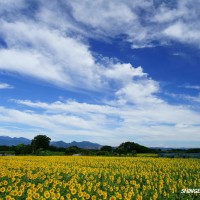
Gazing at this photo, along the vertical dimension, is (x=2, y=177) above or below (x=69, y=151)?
below

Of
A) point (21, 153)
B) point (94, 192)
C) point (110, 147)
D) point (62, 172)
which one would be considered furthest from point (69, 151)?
point (94, 192)

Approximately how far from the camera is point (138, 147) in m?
71.6

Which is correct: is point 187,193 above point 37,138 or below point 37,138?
below

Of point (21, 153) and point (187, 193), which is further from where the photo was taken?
point (21, 153)

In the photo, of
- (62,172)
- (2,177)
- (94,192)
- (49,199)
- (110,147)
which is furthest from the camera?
(110,147)

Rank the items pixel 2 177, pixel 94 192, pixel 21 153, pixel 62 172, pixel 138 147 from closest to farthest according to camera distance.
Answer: pixel 94 192, pixel 2 177, pixel 62 172, pixel 21 153, pixel 138 147

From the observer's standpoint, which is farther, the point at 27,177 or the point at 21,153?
the point at 21,153

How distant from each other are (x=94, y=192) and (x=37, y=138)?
5789cm

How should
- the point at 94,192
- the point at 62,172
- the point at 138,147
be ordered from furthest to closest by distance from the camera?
the point at 138,147, the point at 62,172, the point at 94,192

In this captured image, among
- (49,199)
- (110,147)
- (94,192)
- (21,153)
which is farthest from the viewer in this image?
(110,147)

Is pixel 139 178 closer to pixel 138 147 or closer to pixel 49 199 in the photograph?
pixel 49 199

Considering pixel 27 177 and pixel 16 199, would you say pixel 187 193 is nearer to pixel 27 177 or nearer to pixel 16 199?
pixel 16 199

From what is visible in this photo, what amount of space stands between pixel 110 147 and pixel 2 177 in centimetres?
4962

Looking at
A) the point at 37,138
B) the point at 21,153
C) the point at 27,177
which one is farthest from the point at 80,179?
the point at 37,138
